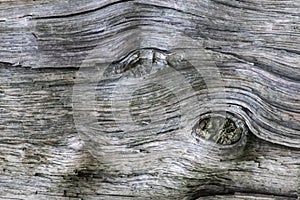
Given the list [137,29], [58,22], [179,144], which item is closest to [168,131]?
[179,144]

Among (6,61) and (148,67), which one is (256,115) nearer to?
(148,67)

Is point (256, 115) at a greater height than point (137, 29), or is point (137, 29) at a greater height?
point (137, 29)

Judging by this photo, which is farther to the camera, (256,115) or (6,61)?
(6,61)

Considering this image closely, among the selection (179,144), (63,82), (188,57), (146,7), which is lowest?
(179,144)
